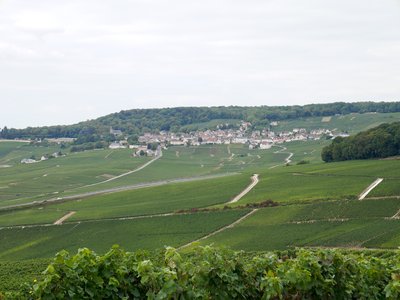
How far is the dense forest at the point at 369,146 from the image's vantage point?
99.4 m

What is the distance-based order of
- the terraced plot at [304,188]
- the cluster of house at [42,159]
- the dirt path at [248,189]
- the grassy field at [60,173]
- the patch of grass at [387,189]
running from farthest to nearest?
the cluster of house at [42,159] → the grassy field at [60,173] → the dirt path at [248,189] → the terraced plot at [304,188] → the patch of grass at [387,189]

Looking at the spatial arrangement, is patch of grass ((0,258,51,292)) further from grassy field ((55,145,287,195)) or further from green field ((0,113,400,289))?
grassy field ((55,145,287,195))

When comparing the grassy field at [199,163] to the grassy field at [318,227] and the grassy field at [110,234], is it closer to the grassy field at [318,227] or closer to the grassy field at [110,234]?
the grassy field at [110,234]

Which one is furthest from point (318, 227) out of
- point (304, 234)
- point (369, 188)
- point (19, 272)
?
point (19, 272)

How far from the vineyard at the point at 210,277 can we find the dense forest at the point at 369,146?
3487 inches

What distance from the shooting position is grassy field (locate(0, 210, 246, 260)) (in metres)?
55.8

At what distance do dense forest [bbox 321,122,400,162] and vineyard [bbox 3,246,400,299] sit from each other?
88570 millimetres

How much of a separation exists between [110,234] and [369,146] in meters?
55.7

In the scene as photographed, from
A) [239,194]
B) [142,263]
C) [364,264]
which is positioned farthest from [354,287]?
[239,194]

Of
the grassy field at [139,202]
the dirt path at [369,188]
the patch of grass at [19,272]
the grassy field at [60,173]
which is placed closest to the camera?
the patch of grass at [19,272]

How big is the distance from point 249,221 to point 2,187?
227 ft

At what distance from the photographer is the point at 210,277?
1303 centimetres

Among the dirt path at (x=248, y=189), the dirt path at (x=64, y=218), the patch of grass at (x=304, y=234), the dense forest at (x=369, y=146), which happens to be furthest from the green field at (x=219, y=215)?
the dense forest at (x=369, y=146)

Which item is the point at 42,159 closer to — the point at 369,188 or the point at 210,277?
the point at 369,188
